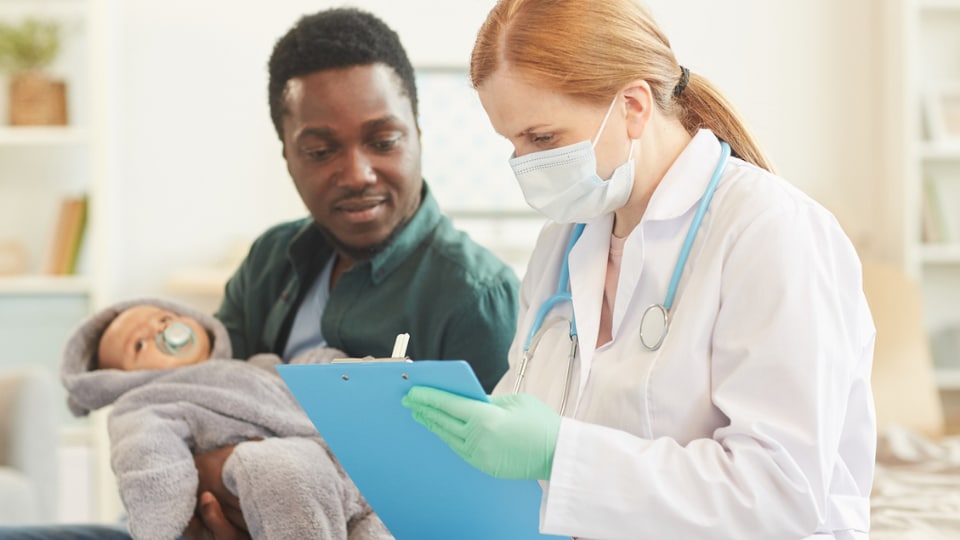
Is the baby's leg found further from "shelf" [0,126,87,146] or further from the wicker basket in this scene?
the wicker basket

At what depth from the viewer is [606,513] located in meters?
1.13

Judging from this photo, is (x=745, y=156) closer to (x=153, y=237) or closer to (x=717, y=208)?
(x=717, y=208)

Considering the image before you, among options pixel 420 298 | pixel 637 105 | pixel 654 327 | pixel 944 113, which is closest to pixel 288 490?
pixel 420 298

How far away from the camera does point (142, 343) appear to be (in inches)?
70.2

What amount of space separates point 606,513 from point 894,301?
8.86ft

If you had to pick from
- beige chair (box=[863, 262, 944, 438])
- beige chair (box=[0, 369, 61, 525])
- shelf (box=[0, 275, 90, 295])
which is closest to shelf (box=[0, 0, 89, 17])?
shelf (box=[0, 275, 90, 295])

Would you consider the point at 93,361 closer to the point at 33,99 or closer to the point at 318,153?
the point at 318,153

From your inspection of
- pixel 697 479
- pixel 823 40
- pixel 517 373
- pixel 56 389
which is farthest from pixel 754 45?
pixel 697 479

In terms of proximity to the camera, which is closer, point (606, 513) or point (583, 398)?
point (606, 513)

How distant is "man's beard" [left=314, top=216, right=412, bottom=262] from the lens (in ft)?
5.72

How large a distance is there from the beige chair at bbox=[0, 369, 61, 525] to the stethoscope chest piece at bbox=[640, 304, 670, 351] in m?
2.15

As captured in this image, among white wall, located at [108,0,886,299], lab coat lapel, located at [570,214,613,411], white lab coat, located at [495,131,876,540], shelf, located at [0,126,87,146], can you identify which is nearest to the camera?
white lab coat, located at [495,131,876,540]

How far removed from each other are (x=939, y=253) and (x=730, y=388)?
119 inches

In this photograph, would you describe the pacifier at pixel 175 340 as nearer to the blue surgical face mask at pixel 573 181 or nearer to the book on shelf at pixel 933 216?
the blue surgical face mask at pixel 573 181
